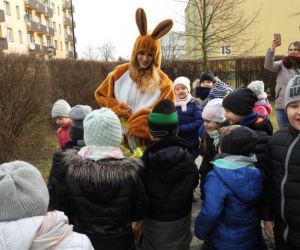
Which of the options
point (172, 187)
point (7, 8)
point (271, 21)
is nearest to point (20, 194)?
point (172, 187)

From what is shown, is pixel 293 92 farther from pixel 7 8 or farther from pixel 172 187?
pixel 7 8

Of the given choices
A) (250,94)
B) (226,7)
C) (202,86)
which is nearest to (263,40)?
(226,7)

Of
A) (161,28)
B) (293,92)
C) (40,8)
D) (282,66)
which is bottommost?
(293,92)

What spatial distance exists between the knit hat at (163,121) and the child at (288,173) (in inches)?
28.5

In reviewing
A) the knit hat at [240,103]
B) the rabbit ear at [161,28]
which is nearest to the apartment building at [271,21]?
the rabbit ear at [161,28]

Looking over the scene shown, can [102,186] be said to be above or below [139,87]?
below

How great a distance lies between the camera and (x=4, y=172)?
57.8 inches

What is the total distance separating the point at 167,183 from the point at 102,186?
2.03 feet

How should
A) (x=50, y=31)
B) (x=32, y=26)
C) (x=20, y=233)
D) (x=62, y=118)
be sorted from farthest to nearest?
(x=50, y=31) → (x=32, y=26) → (x=62, y=118) → (x=20, y=233)

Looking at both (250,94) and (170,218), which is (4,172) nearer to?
(170,218)

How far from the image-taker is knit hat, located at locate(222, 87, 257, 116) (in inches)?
120

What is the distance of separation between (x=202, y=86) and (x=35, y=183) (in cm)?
452

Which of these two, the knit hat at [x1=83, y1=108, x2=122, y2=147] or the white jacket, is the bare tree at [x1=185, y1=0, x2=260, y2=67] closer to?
the knit hat at [x1=83, y1=108, x2=122, y2=147]

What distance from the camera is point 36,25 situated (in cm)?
5100
